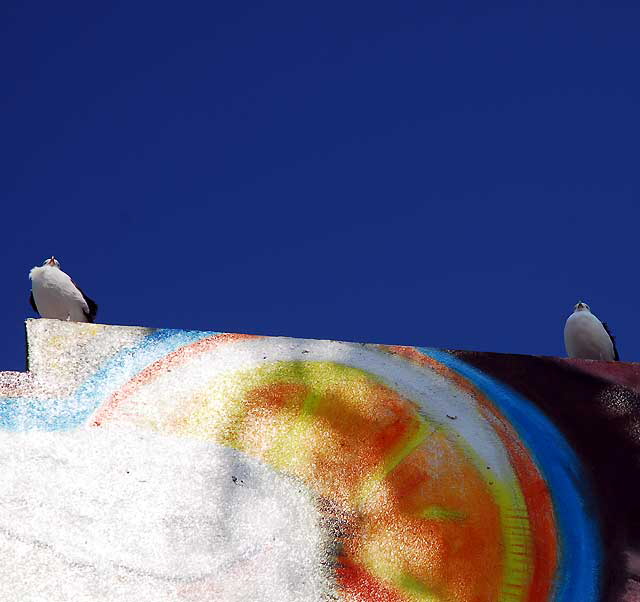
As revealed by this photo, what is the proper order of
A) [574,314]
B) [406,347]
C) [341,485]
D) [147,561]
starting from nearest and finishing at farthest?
[147,561], [341,485], [406,347], [574,314]

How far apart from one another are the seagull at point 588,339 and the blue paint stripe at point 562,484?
1.06 meters

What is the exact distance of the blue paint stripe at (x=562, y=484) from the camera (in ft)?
15.5

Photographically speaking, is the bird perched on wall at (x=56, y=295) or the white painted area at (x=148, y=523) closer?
the white painted area at (x=148, y=523)

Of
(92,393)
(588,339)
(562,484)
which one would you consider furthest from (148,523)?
(588,339)

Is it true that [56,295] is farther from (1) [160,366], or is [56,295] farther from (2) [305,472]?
(2) [305,472]

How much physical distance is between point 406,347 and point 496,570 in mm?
1345

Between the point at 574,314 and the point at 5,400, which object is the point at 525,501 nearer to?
the point at 574,314

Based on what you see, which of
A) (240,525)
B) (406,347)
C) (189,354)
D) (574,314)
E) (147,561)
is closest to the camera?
(147,561)

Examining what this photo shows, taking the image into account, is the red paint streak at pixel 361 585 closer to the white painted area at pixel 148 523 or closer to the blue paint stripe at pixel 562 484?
the white painted area at pixel 148 523

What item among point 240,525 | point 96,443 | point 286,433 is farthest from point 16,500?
point 286,433

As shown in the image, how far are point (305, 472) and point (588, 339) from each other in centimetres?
234

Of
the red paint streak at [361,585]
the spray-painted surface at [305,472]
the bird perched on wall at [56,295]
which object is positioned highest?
the bird perched on wall at [56,295]

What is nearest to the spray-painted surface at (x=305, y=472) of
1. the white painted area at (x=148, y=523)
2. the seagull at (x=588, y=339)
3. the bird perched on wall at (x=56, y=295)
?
the white painted area at (x=148, y=523)

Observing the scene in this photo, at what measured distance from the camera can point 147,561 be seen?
4152 millimetres
